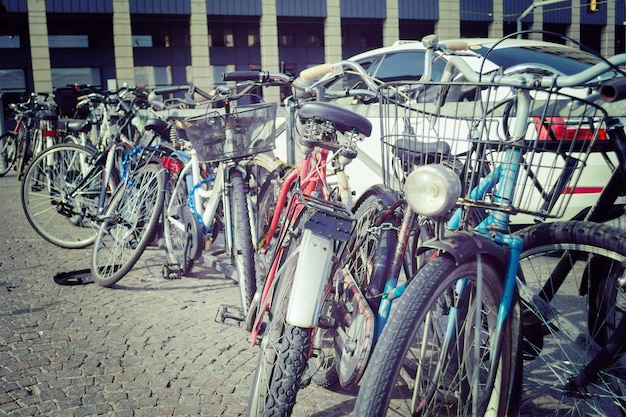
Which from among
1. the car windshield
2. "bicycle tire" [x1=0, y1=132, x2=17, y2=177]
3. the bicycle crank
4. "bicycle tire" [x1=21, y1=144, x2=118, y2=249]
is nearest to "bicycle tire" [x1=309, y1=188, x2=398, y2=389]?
the bicycle crank

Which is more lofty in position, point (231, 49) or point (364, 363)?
point (231, 49)

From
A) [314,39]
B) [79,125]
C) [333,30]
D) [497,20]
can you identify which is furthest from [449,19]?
[79,125]

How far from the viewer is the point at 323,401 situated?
2.83 metres

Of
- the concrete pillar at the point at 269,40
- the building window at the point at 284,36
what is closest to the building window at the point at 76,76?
the concrete pillar at the point at 269,40

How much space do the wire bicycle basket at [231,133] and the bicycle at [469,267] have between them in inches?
66.4

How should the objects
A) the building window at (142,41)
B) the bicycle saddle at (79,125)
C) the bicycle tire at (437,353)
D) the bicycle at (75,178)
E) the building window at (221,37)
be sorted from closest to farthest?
the bicycle tire at (437,353) → the bicycle at (75,178) → the bicycle saddle at (79,125) → the building window at (142,41) → the building window at (221,37)

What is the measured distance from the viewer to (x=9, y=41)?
26203mm

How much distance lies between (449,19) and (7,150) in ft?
75.3

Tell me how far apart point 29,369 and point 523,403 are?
2454 millimetres

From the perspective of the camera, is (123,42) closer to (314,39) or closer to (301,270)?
(314,39)

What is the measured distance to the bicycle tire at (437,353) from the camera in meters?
1.77

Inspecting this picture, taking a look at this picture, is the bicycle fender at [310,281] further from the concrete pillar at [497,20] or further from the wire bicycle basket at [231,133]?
the concrete pillar at [497,20]

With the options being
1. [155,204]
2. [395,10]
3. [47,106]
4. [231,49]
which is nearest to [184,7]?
[231,49]

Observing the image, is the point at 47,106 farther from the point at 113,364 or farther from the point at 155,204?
the point at 113,364
